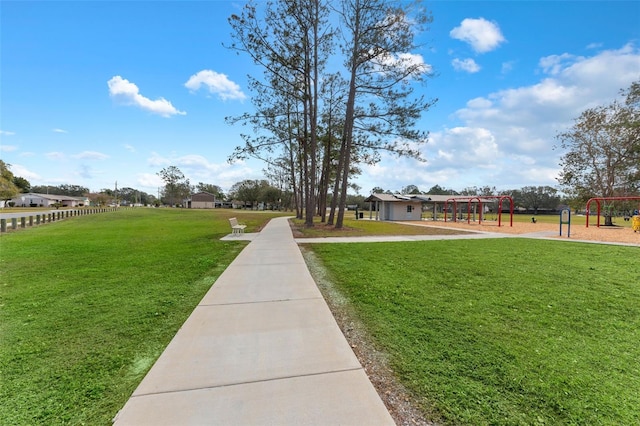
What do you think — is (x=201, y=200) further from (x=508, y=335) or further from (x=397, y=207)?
(x=508, y=335)

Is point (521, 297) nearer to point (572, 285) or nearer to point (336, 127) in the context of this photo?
point (572, 285)

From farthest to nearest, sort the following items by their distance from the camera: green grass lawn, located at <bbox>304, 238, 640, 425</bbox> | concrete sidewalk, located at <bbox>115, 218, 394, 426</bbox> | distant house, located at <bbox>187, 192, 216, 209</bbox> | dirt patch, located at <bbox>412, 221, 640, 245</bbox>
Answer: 1. distant house, located at <bbox>187, 192, 216, 209</bbox>
2. dirt patch, located at <bbox>412, 221, 640, 245</bbox>
3. green grass lawn, located at <bbox>304, 238, 640, 425</bbox>
4. concrete sidewalk, located at <bbox>115, 218, 394, 426</bbox>

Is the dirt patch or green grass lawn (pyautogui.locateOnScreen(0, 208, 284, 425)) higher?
the dirt patch

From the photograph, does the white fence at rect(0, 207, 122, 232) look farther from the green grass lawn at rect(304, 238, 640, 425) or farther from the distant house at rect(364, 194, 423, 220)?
the distant house at rect(364, 194, 423, 220)

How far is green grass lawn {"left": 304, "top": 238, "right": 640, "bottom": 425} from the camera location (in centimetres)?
215

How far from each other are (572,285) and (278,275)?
214 inches

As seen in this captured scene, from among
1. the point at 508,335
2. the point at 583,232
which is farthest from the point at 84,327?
the point at 583,232

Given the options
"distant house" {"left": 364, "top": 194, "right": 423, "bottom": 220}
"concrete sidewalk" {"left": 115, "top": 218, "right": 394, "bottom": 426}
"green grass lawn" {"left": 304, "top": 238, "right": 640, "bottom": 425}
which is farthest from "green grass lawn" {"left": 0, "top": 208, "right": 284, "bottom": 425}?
"distant house" {"left": 364, "top": 194, "right": 423, "bottom": 220}

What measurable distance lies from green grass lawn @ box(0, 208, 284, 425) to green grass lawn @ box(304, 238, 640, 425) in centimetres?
240

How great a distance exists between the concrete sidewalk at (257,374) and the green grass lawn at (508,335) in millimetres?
540

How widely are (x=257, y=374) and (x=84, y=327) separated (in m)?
2.47

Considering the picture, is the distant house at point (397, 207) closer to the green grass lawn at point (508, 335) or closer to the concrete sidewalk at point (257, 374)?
the green grass lawn at point (508, 335)

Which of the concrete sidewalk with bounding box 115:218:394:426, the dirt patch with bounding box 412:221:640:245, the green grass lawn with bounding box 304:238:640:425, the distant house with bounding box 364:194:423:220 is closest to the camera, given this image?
the concrete sidewalk with bounding box 115:218:394:426

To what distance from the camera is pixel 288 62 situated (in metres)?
15.9
